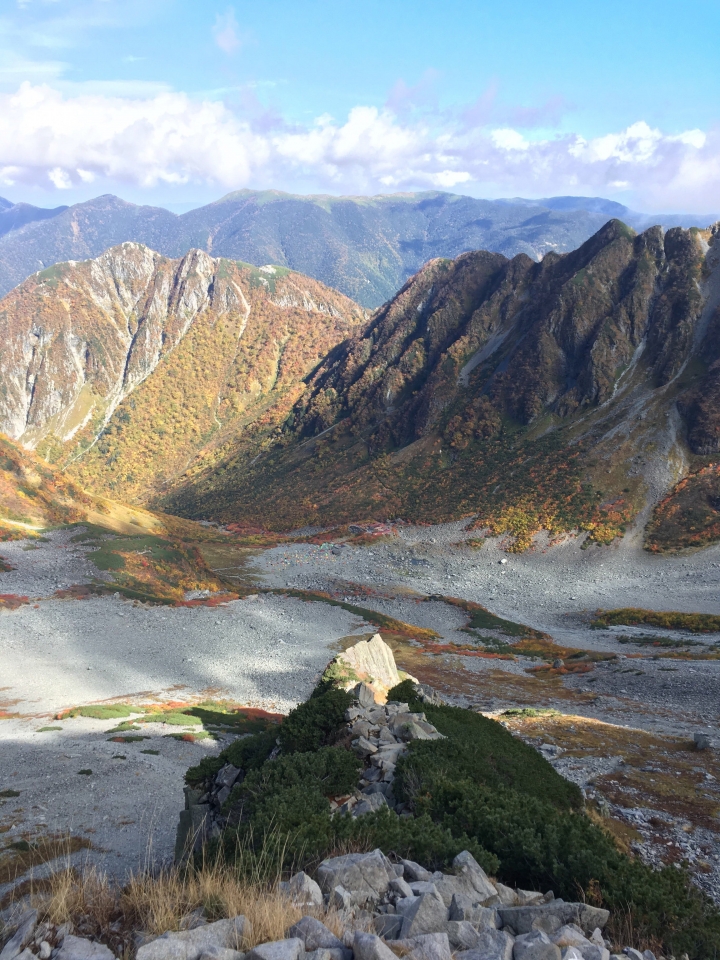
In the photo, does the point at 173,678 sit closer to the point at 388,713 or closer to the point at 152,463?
the point at 388,713

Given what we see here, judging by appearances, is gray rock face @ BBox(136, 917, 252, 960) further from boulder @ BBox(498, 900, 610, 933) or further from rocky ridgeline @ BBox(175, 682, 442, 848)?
rocky ridgeline @ BBox(175, 682, 442, 848)

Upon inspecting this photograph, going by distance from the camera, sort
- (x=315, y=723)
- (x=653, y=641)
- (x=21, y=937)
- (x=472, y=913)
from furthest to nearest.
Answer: (x=653, y=641)
(x=315, y=723)
(x=472, y=913)
(x=21, y=937)

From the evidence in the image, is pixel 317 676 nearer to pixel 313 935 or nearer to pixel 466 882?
pixel 466 882

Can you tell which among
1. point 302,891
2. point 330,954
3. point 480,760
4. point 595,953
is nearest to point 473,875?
point 595,953

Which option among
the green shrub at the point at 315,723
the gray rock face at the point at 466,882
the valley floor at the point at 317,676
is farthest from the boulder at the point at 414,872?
the valley floor at the point at 317,676

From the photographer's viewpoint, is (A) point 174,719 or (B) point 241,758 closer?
(B) point 241,758

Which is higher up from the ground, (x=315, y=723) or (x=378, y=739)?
(x=378, y=739)

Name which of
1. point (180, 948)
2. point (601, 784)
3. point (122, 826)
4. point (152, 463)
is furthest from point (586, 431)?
point (152, 463)
